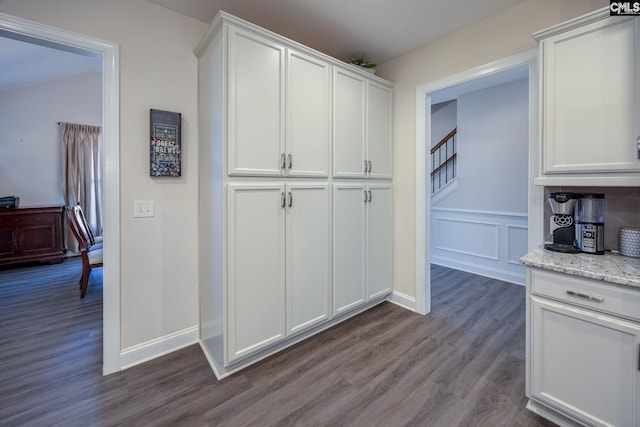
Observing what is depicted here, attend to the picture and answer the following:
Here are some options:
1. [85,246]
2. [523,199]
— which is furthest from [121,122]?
[523,199]

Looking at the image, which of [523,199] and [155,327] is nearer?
[155,327]

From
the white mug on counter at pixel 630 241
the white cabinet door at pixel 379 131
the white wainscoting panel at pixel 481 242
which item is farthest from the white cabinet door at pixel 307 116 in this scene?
the white wainscoting panel at pixel 481 242

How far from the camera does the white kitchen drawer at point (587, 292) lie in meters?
1.22

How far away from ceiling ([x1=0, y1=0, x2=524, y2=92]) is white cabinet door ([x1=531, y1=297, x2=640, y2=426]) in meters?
2.18

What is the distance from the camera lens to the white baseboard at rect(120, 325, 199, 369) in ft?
6.37

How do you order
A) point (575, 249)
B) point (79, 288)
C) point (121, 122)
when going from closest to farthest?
1. point (575, 249)
2. point (121, 122)
3. point (79, 288)

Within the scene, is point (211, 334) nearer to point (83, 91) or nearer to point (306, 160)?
point (306, 160)

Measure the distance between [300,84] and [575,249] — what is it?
7.00ft

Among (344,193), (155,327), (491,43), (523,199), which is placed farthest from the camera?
(523,199)

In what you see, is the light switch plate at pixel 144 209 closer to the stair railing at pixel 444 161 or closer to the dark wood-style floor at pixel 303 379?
the dark wood-style floor at pixel 303 379

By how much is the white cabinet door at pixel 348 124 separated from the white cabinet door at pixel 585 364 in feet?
5.33

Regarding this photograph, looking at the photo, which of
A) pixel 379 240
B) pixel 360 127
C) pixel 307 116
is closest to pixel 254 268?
pixel 307 116

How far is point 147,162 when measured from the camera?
1988mm

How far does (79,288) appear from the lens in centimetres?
340
